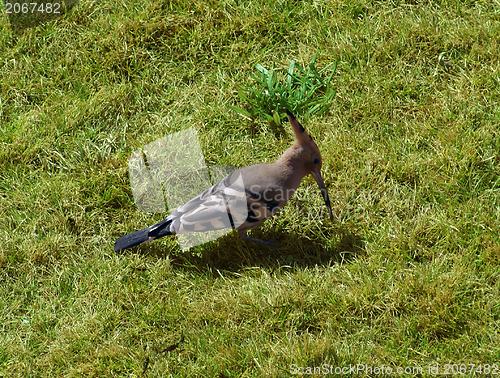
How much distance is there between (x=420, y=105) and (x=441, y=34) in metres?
0.80

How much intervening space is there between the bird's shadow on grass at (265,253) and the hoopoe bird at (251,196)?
0.23 m

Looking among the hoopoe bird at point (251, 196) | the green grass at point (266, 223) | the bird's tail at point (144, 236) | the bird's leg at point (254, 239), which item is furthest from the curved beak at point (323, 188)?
the bird's tail at point (144, 236)

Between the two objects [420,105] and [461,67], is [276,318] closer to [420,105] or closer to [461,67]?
[420,105]

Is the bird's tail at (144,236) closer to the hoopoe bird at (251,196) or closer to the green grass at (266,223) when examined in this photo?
the hoopoe bird at (251,196)

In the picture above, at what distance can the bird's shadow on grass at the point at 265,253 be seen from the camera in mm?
3581

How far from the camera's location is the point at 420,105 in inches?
164

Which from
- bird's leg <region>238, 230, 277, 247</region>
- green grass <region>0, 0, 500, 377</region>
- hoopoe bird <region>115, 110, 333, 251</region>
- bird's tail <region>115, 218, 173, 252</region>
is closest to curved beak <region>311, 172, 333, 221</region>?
hoopoe bird <region>115, 110, 333, 251</region>

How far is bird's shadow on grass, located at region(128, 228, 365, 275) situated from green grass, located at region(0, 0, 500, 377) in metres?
0.01

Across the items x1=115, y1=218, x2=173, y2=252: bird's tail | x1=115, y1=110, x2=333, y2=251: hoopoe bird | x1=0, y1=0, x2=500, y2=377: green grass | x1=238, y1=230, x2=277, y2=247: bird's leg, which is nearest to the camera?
x1=0, y1=0, x2=500, y2=377: green grass

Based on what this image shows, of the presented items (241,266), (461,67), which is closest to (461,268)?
(241,266)

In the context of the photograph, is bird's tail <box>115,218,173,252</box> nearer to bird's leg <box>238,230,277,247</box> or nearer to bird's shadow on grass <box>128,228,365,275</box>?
bird's shadow on grass <box>128,228,365,275</box>

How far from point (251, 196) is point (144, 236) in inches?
35.1

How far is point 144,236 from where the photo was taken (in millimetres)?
3611

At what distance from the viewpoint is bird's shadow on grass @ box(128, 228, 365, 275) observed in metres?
3.58
